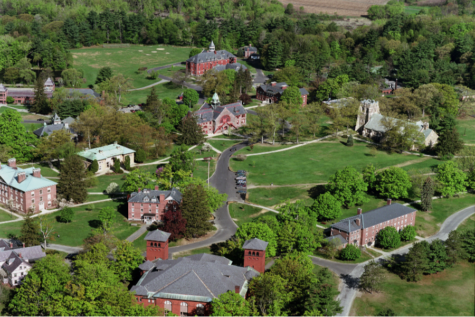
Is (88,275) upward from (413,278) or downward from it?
upward

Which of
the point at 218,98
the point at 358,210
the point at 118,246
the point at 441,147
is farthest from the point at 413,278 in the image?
the point at 218,98

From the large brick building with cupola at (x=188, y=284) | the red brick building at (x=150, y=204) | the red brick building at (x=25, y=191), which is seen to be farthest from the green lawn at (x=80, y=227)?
the large brick building with cupola at (x=188, y=284)

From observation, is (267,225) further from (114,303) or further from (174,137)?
(174,137)

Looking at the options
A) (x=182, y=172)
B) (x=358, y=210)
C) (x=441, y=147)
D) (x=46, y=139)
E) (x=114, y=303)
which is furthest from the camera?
(x=441, y=147)

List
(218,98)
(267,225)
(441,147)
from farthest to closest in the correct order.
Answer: (218,98) < (441,147) < (267,225)

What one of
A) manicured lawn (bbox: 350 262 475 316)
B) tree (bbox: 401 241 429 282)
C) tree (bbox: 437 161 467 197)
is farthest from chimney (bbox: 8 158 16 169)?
tree (bbox: 437 161 467 197)

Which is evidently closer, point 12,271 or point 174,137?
point 12,271

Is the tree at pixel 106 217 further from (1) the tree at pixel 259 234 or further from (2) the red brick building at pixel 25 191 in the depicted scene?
(1) the tree at pixel 259 234

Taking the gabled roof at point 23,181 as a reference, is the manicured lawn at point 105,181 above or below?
below
